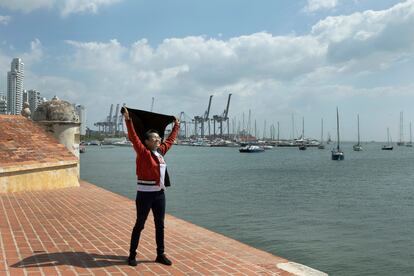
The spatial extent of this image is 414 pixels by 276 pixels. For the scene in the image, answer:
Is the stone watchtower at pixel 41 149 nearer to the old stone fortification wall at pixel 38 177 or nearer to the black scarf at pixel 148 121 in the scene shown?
the old stone fortification wall at pixel 38 177

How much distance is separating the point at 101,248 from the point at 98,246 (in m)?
0.12

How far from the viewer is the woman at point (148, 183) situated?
5406 millimetres

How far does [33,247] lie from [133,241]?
153 cm

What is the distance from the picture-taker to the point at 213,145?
567 feet

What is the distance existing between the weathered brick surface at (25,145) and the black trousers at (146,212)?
7.76 m

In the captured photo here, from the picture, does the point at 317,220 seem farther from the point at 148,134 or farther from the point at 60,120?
the point at 148,134

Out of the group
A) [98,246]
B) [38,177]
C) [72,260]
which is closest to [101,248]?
[98,246]

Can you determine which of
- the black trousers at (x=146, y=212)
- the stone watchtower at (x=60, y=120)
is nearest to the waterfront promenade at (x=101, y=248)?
the black trousers at (x=146, y=212)

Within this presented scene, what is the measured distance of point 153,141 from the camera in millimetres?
5539

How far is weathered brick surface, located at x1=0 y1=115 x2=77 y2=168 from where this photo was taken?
42.2 ft

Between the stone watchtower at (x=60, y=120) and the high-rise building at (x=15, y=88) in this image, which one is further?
the high-rise building at (x=15, y=88)

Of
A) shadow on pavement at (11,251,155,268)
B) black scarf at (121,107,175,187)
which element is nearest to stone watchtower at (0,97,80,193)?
shadow on pavement at (11,251,155,268)

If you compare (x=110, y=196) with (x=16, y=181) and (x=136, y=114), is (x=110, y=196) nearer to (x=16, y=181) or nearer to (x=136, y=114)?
(x=16, y=181)

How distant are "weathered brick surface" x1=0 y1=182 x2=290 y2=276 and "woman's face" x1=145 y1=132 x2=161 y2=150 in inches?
56.3
